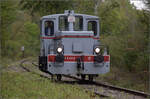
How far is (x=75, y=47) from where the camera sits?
12.5 metres

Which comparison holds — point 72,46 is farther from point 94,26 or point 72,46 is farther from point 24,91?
point 24,91

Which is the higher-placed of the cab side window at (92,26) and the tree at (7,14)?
the tree at (7,14)

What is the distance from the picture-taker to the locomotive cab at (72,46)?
469 inches

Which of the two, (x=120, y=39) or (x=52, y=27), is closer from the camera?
(x=52, y=27)

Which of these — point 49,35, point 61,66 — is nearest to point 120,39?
point 49,35

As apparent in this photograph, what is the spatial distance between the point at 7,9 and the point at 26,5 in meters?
1.72

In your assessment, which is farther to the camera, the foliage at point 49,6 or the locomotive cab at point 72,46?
the foliage at point 49,6

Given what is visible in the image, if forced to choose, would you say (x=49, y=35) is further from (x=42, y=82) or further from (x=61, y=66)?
(x=42, y=82)

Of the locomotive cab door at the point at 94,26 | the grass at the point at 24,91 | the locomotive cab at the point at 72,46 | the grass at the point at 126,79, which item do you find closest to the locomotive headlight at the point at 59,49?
the locomotive cab at the point at 72,46

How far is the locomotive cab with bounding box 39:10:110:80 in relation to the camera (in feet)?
39.1

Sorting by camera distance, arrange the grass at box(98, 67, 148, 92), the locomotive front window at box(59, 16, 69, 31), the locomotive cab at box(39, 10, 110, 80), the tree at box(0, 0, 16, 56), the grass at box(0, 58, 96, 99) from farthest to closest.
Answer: the tree at box(0, 0, 16, 56)
the grass at box(98, 67, 148, 92)
the locomotive front window at box(59, 16, 69, 31)
the locomotive cab at box(39, 10, 110, 80)
the grass at box(0, 58, 96, 99)

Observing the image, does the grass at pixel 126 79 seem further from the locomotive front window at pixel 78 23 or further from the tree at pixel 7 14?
the tree at pixel 7 14

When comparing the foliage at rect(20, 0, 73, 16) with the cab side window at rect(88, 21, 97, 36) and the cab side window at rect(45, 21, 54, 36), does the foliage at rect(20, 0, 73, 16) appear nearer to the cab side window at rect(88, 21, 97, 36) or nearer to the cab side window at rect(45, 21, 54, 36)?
the cab side window at rect(88, 21, 97, 36)

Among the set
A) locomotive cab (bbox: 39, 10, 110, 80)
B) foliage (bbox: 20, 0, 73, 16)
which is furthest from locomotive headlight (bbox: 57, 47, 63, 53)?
foliage (bbox: 20, 0, 73, 16)
